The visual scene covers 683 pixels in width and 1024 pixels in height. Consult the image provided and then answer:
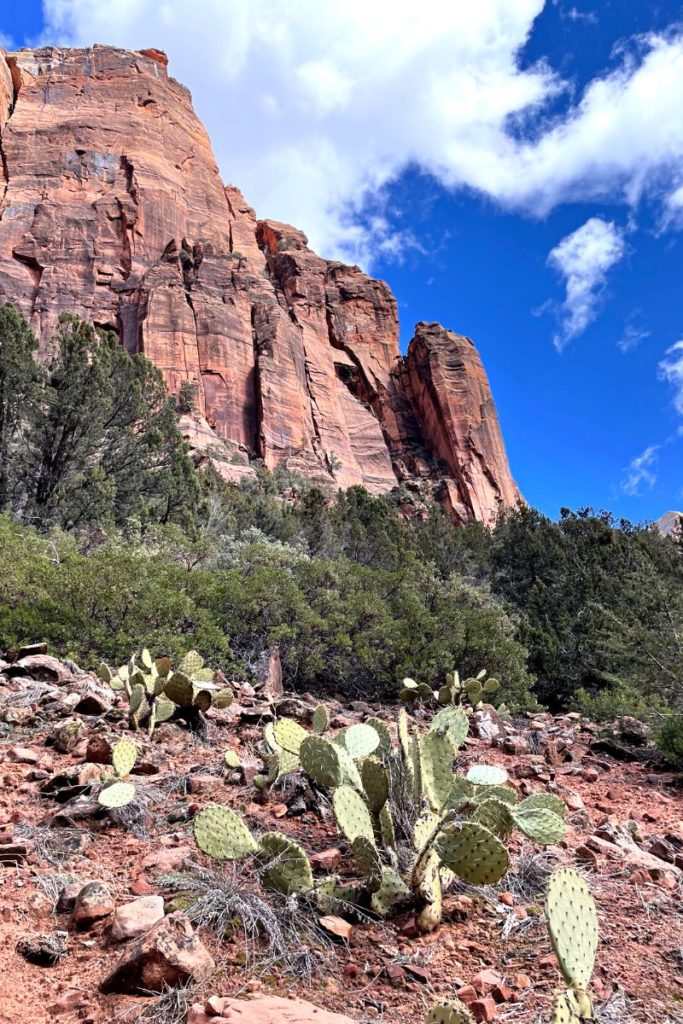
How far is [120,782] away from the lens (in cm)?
307

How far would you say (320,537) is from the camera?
20.9m

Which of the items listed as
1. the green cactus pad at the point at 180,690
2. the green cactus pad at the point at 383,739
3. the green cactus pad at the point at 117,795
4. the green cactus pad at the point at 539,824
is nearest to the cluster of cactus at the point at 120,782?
the green cactus pad at the point at 117,795

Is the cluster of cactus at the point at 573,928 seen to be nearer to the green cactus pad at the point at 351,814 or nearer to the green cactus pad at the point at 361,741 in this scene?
the green cactus pad at the point at 351,814

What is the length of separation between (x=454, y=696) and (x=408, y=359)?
5226 cm

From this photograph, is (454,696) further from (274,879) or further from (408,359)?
(408,359)

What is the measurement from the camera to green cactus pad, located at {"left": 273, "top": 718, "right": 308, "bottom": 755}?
128 inches

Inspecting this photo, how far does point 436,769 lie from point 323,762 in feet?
1.70

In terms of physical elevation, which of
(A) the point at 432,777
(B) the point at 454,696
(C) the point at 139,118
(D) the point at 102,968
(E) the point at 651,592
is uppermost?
(C) the point at 139,118

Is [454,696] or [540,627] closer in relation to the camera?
[454,696]

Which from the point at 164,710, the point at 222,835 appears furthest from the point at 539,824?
the point at 164,710

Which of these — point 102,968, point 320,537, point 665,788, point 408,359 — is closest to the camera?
point 102,968

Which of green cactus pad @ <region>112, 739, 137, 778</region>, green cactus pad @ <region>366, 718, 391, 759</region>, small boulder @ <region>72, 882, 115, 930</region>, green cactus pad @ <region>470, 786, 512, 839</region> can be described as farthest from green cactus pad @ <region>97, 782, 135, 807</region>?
green cactus pad @ <region>470, 786, 512, 839</region>

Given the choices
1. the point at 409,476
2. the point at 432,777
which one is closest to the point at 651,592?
the point at 432,777

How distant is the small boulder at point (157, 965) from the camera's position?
1786 mm
